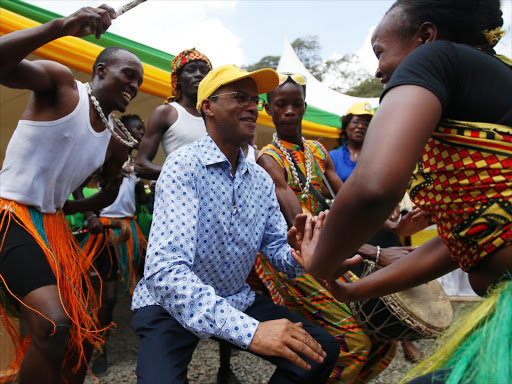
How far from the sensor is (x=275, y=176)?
2.77 metres

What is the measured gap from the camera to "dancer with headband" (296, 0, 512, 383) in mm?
954

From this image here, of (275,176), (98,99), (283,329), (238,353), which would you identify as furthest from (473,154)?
(238,353)

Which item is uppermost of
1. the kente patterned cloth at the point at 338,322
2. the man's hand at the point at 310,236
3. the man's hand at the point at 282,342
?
the man's hand at the point at 310,236

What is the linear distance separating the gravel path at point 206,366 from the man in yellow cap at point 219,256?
1474 millimetres

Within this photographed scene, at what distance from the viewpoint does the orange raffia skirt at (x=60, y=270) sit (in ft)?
7.22

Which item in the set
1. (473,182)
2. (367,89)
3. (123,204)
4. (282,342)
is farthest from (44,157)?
(367,89)

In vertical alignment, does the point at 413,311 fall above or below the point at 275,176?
below

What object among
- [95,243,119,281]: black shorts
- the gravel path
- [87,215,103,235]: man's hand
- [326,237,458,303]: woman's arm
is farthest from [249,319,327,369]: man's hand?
[95,243,119,281]: black shorts

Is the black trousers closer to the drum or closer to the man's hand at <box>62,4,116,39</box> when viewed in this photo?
the drum

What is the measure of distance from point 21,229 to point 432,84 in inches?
79.5

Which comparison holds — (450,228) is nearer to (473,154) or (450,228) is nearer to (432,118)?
(473,154)

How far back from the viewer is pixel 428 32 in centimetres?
117

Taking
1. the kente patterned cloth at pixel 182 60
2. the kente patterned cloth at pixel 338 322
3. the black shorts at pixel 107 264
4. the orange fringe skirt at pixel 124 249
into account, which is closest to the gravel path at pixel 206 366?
the orange fringe skirt at pixel 124 249

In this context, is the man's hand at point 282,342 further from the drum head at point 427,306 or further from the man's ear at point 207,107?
the man's ear at point 207,107
